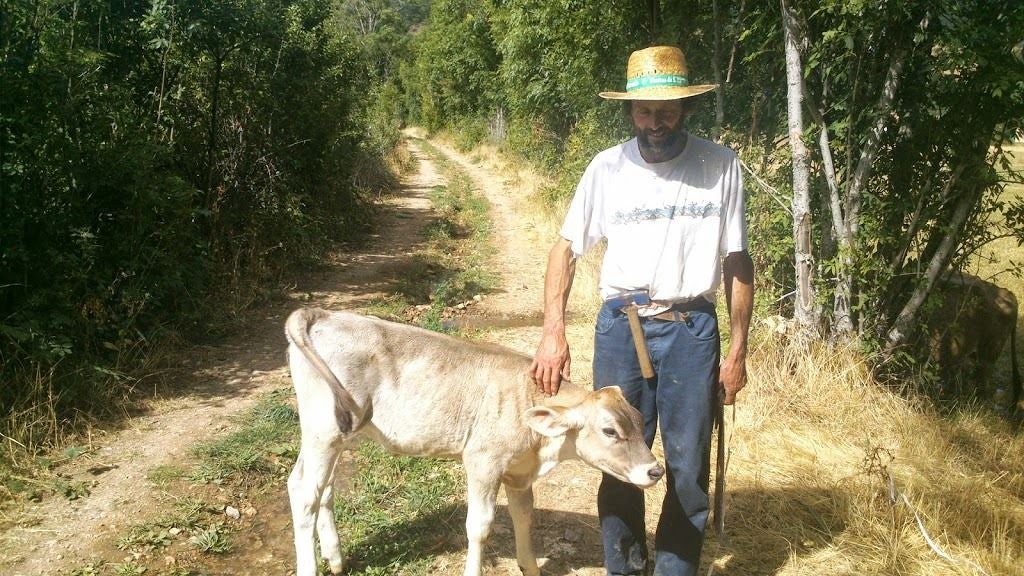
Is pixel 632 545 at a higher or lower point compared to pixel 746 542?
higher

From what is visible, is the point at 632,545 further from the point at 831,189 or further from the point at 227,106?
the point at 227,106

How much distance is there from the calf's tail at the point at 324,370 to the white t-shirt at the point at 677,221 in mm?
1682

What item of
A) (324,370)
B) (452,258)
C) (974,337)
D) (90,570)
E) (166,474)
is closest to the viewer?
(324,370)

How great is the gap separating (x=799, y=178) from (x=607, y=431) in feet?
14.0

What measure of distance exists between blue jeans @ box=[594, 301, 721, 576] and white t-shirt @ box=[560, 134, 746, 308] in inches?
7.3

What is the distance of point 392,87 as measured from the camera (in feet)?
167

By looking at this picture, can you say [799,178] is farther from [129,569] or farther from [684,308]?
[129,569]

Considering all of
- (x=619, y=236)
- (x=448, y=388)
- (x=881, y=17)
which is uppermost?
(x=881, y=17)

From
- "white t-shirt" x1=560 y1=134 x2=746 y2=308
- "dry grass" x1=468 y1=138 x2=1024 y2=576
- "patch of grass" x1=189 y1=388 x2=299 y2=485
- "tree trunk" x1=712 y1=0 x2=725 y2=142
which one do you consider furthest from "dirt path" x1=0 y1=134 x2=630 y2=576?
"tree trunk" x1=712 y1=0 x2=725 y2=142

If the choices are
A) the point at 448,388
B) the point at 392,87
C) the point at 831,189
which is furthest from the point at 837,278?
the point at 392,87

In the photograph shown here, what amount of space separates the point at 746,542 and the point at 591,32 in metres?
9.65

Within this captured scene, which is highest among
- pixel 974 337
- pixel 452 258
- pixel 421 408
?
pixel 421 408

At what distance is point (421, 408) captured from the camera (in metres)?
4.34

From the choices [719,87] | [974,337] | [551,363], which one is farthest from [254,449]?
[974,337]
